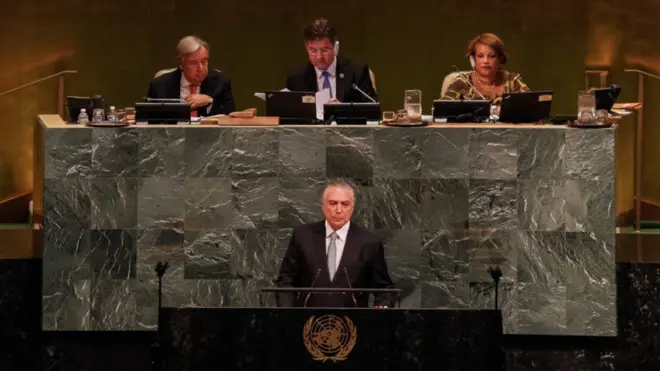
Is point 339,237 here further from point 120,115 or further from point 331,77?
point 331,77

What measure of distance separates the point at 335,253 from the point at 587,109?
1.46 m

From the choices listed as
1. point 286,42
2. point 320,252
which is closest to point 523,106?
point 320,252

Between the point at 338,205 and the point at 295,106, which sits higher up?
the point at 295,106

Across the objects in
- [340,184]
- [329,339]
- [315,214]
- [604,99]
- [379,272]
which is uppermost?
[604,99]

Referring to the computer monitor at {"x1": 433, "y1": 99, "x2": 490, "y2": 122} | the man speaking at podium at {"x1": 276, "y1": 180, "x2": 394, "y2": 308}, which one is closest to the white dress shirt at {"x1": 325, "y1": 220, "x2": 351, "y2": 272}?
the man speaking at podium at {"x1": 276, "y1": 180, "x2": 394, "y2": 308}

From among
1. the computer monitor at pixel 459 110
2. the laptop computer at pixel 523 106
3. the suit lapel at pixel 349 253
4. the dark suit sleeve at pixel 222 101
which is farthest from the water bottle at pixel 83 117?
the laptop computer at pixel 523 106

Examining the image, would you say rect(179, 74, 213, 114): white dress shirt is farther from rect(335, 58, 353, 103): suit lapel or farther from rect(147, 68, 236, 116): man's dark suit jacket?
rect(335, 58, 353, 103): suit lapel

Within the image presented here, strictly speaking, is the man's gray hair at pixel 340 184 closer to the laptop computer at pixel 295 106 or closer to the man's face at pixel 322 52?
the laptop computer at pixel 295 106

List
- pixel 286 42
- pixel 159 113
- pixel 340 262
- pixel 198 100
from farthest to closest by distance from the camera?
1. pixel 286 42
2. pixel 198 100
3. pixel 159 113
4. pixel 340 262

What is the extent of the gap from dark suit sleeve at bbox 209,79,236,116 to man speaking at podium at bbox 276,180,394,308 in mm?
1638

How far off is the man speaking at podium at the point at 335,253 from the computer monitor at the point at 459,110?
81 centimetres

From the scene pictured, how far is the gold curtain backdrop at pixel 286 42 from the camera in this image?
1005 centimetres

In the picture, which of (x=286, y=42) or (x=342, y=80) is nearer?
(x=342, y=80)

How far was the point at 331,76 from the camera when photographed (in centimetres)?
815
